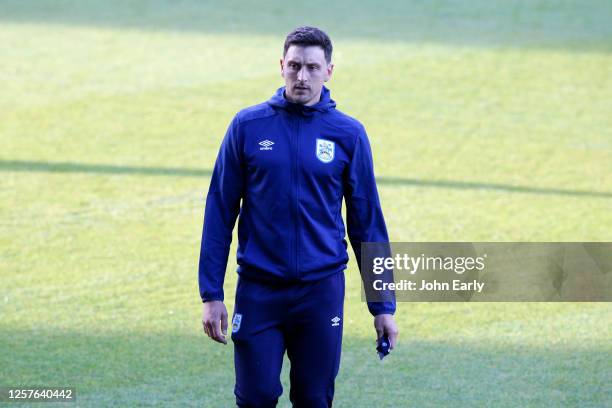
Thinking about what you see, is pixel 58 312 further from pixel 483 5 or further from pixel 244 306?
pixel 483 5

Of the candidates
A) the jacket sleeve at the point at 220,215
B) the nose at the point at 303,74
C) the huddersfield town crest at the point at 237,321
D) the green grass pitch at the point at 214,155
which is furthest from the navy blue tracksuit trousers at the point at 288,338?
the green grass pitch at the point at 214,155

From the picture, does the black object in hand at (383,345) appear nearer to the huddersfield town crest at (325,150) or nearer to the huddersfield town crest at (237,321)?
the huddersfield town crest at (237,321)

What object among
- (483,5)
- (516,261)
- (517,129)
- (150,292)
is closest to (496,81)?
(517,129)

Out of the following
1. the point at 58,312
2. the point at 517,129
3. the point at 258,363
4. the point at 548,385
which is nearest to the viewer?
the point at 258,363

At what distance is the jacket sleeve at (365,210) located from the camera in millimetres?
4617

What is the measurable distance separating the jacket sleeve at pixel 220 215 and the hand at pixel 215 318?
0.09ft

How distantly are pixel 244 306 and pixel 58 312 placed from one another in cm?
340

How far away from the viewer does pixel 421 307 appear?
26.5 ft

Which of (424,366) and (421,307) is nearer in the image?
(424,366)

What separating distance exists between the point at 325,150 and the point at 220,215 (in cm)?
49

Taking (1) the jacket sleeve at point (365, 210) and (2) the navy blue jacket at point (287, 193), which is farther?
(1) the jacket sleeve at point (365, 210)

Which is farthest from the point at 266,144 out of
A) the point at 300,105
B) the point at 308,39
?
the point at 308,39

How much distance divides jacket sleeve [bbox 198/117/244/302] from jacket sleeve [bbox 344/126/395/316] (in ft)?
1.46

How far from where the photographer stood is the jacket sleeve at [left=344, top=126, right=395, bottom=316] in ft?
15.1
